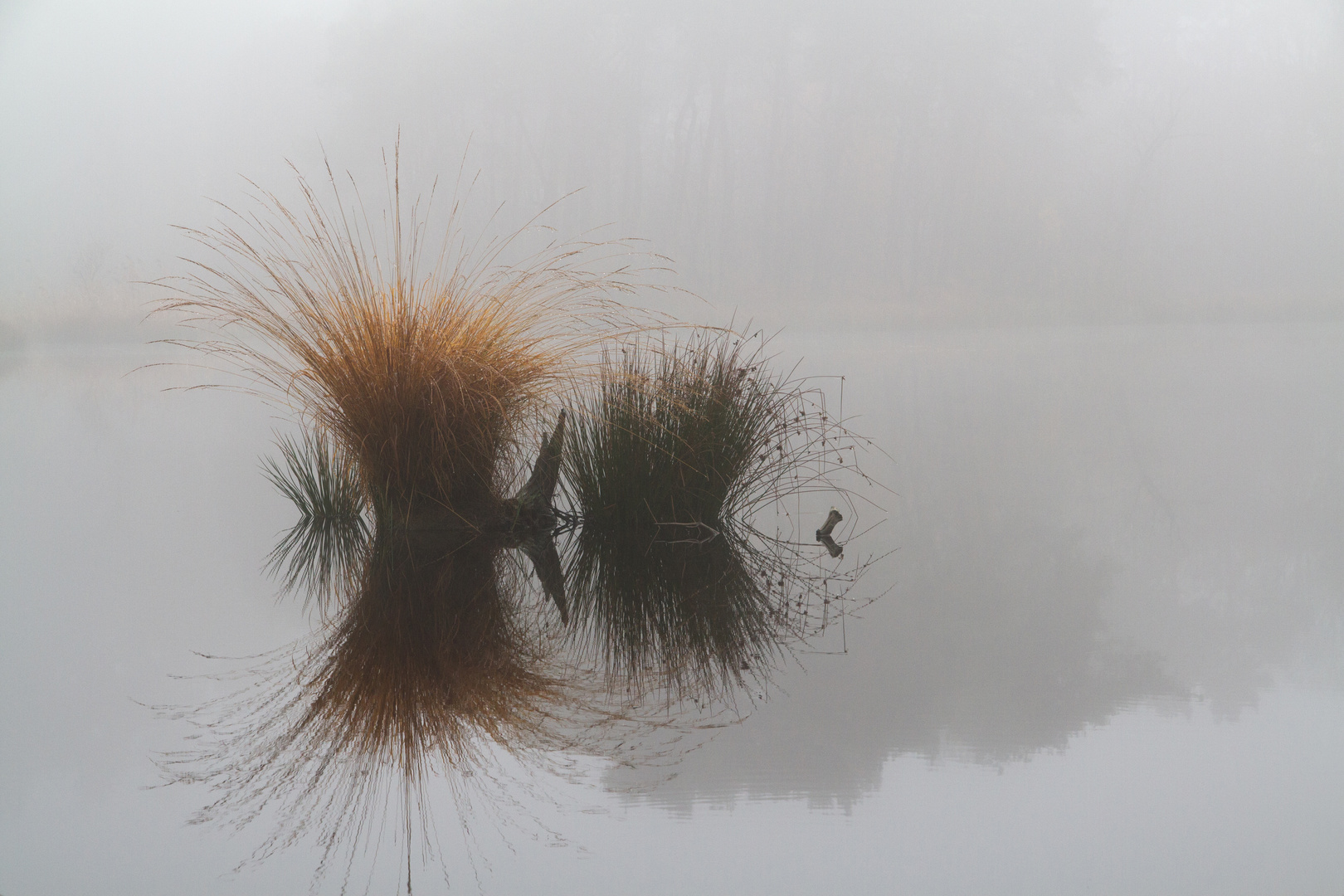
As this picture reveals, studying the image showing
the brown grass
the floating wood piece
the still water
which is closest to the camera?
the still water

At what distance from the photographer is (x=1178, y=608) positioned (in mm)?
2152

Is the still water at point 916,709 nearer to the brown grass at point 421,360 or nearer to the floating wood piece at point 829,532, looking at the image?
the floating wood piece at point 829,532

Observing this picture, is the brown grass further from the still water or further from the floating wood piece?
the floating wood piece

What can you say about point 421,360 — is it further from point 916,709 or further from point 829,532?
point 916,709

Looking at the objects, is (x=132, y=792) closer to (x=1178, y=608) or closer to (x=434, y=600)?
(x=434, y=600)

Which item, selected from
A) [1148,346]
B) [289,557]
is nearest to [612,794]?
[289,557]

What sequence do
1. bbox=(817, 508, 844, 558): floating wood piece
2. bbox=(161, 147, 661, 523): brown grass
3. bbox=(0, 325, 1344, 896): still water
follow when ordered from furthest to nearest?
bbox=(817, 508, 844, 558): floating wood piece < bbox=(161, 147, 661, 523): brown grass < bbox=(0, 325, 1344, 896): still water

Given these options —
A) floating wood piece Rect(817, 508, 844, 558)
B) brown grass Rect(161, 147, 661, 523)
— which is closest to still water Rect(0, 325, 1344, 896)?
floating wood piece Rect(817, 508, 844, 558)

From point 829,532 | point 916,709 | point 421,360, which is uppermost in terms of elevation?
point 421,360

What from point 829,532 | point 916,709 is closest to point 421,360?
point 829,532

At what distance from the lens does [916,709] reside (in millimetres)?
1559

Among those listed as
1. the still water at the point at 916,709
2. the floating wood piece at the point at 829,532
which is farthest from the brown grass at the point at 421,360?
the floating wood piece at the point at 829,532

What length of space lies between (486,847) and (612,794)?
0.17 metres

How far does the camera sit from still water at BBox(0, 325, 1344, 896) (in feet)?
3.77
